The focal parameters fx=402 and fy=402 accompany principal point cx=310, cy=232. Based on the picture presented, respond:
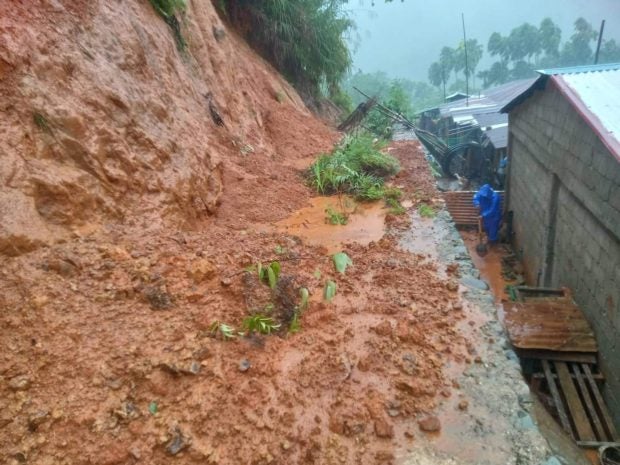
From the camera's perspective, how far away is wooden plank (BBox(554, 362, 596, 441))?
416 centimetres

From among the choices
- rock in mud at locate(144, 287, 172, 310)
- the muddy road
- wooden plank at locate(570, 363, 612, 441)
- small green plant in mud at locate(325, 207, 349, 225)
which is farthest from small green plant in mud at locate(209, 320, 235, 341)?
wooden plank at locate(570, 363, 612, 441)

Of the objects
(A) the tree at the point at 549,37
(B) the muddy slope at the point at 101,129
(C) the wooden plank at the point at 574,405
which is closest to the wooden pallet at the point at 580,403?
(C) the wooden plank at the point at 574,405

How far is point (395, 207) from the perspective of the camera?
4.87 meters

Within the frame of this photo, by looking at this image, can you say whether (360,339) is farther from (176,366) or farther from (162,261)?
(162,261)

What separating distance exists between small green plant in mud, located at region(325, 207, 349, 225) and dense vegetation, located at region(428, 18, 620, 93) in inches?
1456

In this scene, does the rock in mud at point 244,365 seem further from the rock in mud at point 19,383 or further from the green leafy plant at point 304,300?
the rock in mud at point 19,383

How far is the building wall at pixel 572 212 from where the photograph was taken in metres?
4.30

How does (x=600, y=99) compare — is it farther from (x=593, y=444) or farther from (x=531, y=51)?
(x=531, y=51)

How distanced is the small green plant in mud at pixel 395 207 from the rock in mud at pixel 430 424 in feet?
9.64

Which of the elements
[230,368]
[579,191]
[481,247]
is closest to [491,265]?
[481,247]

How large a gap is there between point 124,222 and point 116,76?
1.48 meters

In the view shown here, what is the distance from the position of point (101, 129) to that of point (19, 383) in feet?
6.78

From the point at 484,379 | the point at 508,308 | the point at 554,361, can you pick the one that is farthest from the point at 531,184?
the point at 484,379

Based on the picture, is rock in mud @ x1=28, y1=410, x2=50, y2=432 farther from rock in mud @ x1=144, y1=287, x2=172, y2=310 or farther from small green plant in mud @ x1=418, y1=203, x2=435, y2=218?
small green plant in mud @ x1=418, y1=203, x2=435, y2=218
